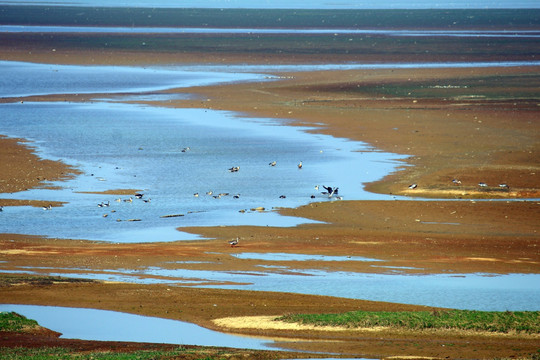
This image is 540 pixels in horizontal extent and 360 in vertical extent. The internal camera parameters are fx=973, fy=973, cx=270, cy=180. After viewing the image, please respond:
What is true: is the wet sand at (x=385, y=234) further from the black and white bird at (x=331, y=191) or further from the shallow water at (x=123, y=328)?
the black and white bird at (x=331, y=191)

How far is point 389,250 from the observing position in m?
24.4

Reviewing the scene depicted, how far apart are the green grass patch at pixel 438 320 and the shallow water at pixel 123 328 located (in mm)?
1300

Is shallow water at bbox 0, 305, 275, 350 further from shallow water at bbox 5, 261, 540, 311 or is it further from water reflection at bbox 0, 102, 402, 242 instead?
water reflection at bbox 0, 102, 402, 242

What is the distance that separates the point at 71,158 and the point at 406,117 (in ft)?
58.5

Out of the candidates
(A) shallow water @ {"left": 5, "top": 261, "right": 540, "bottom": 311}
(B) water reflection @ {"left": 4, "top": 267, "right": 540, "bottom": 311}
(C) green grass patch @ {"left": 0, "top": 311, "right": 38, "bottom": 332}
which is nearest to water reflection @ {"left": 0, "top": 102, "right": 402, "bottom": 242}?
(A) shallow water @ {"left": 5, "top": 261, "right": 540, "bottom": 311}

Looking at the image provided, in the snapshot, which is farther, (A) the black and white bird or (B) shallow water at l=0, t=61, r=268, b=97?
(B) shallow water at l=0, t=61, r=268, b=97

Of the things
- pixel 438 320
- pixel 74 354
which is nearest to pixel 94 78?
pixel 438 320

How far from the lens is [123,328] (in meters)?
18.1

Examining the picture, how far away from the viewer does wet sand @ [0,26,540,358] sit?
1856 cm

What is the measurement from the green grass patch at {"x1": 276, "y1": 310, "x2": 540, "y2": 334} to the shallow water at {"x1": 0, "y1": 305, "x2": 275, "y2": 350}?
1.30 metres

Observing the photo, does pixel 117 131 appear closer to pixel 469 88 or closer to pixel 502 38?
pixel 469 88

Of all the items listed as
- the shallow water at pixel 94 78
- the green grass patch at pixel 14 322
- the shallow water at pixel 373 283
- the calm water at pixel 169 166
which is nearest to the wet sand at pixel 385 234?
the shallow water at pixel 373 283

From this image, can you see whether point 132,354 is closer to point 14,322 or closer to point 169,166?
point 14,322

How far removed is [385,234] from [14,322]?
11.7 metres
